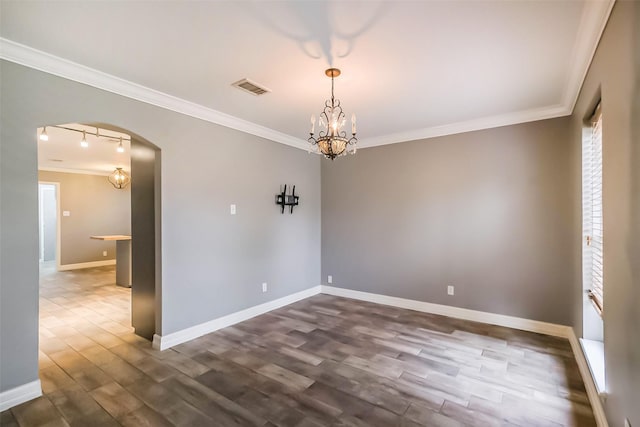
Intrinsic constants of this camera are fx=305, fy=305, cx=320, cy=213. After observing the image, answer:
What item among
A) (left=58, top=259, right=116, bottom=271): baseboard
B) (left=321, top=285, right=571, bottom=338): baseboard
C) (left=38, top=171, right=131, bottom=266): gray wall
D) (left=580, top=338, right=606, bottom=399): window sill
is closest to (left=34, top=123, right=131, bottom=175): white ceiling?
(left=38, top=171, right=131, bottom=266): gray wall

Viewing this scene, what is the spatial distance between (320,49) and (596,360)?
128 inches

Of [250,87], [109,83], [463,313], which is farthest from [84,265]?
[463,313]

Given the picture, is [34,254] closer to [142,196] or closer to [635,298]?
[142,196]

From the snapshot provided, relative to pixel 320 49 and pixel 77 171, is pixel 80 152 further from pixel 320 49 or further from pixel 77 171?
pixel 320 49

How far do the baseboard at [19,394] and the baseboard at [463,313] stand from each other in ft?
12.8

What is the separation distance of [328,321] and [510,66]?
3437 mm

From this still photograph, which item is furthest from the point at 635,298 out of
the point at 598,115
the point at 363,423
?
the point at 598,115

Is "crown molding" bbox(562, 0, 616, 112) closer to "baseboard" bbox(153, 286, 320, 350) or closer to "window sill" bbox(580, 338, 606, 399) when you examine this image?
"window sill" bbox(580, 338, 606, 399)

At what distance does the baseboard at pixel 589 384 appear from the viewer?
2.00 meters

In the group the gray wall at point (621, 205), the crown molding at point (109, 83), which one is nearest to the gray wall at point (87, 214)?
the crown molding at point (109, 83)

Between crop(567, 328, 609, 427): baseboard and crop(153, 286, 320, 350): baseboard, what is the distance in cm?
355

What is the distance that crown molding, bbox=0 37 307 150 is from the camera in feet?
7.57

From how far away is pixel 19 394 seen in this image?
2.32 metres

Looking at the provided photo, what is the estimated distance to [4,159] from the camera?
89.1 inches
